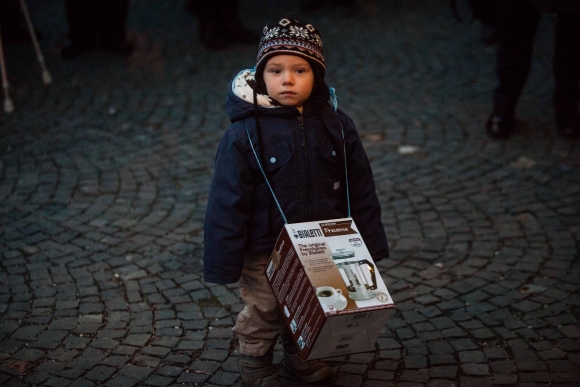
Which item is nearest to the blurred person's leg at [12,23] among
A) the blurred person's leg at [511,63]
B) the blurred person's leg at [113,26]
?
the blurred person's leg at [113,26]

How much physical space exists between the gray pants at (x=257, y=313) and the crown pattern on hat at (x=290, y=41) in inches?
32.9

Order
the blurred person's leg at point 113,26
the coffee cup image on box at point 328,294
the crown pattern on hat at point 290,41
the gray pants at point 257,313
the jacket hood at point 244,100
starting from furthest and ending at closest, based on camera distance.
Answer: the blurred person's leg at point 113,26 < the gray pants at point 257,313 < the jacket hood at point 244,100 < the crown pattern on hat at point 290,41 < the coffee cup image on box at point 328,294

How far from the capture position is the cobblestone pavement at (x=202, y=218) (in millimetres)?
3555

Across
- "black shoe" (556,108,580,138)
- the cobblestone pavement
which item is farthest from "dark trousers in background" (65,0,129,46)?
"black shoe" (556,108,580,138)

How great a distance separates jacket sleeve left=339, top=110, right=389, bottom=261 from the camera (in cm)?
310

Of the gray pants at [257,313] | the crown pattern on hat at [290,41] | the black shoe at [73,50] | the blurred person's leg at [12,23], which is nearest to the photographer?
the crown pattern on hat at [290,41]

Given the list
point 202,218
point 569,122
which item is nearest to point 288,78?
point 202,218

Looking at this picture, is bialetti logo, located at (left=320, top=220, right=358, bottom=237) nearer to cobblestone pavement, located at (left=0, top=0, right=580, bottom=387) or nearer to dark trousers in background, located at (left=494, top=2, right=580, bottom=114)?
cobblestone pavement, located at (left=0, top=0, right=580, bottom=387)

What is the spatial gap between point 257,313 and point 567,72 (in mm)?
3980

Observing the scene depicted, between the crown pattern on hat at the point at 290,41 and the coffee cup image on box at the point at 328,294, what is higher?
the crown pattern on hat at the point at 290,41

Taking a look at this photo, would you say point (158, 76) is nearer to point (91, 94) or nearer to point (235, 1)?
point (91, 94)

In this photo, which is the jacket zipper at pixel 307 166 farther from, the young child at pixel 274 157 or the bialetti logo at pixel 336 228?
the bialetti logo at pixel 336 228

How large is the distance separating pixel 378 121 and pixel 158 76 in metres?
2.49

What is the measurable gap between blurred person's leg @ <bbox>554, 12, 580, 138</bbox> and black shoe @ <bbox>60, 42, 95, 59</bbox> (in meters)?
4.99
